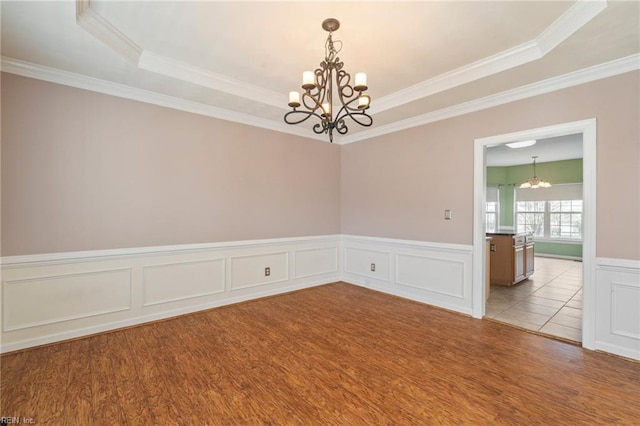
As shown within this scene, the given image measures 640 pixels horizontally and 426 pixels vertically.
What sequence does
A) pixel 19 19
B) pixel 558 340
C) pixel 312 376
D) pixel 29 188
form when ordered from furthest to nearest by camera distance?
pixel 558 340 < pixel 29 188 < pixel 312 376 < pixel 19 19

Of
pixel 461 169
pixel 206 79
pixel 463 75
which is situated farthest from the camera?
pixel 461 169

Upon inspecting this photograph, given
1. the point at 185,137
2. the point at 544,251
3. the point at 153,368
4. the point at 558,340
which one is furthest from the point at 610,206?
the point at 544,251

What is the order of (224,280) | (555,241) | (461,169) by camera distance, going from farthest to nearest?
(555,241)
(224,280)
(461,169)

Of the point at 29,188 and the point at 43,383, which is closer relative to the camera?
the point at 43,383

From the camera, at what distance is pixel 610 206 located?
2.76m

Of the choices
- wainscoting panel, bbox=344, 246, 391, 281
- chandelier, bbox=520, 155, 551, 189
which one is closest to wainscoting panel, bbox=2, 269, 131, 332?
wainscoting panel, bbox=344, 246, 391, 281

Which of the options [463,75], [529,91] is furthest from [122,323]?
[529,91]

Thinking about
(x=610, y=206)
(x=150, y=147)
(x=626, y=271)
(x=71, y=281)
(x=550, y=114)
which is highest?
(x=550, y=114)

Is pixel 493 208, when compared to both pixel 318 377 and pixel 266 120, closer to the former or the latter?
pixel 266 120

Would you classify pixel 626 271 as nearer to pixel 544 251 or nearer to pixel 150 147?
pixel 150 147

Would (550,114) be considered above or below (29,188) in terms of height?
above

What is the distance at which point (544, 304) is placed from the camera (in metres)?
4.12

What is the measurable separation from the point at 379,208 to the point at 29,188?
4295 mm

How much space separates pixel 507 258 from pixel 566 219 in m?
4.85
